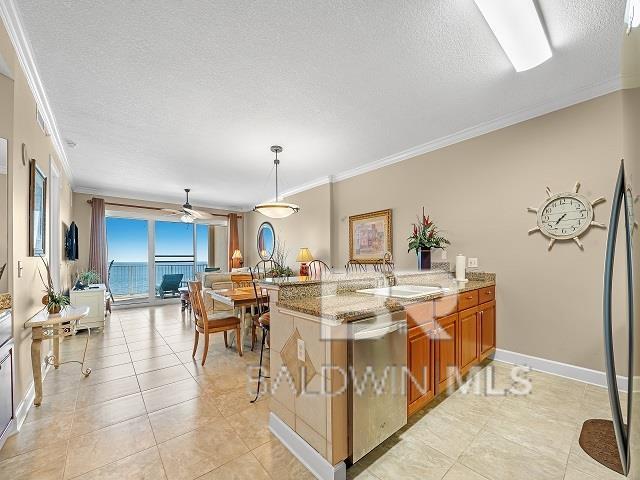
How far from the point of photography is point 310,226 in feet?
17.9

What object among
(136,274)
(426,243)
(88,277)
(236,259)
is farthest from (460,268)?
(136,274)

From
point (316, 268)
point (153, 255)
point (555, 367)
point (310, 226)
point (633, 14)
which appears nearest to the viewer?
point (633, 14)

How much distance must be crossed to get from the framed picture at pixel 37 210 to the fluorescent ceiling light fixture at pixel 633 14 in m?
3.45

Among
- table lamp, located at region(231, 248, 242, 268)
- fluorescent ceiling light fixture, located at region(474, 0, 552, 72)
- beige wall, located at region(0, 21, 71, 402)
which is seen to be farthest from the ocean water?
fluorescent ceiling light fixture, located at region(474, 0, 552, 72)

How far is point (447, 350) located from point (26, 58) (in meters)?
3.72

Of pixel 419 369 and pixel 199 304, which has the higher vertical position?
pixel 199 304

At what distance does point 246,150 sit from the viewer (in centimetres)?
370

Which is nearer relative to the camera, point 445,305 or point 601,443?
point 601,443

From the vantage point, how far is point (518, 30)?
1.75 meters

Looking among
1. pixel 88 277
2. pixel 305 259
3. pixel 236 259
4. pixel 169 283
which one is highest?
pixel 305 259

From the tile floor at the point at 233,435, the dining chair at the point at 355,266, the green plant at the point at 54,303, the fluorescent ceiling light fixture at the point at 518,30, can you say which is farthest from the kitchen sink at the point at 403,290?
the green plant at the point at 54,303

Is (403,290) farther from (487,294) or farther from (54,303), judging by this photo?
(54,303)

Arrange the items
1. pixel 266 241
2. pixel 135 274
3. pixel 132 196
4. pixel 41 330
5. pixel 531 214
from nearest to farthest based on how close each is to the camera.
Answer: pixel 41 330, pixel 531 214, pixel 132 196, pixel 266 241, pixel 135 274

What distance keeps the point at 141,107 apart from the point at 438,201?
3.36 metres
